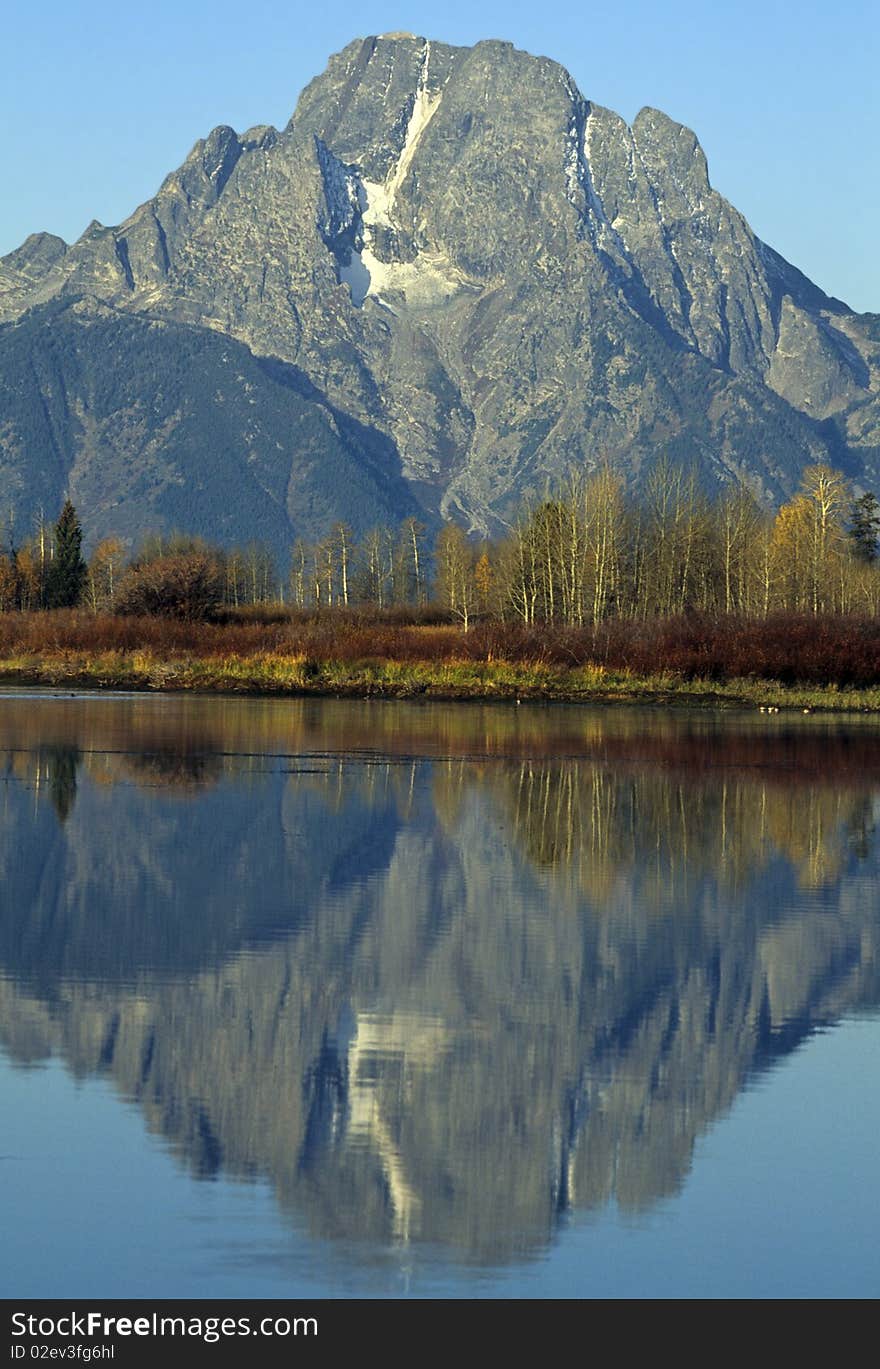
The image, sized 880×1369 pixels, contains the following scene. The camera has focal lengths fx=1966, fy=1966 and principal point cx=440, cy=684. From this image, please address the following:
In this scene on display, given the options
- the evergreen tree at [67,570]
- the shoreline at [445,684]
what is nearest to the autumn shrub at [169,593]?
the shoreline at [445,684]

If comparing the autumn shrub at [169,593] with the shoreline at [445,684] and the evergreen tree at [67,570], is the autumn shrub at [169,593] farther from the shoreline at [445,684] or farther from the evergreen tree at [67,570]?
the evergreen tree at [67,570]

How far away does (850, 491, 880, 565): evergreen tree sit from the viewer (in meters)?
164

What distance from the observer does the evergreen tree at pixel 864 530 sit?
164 m

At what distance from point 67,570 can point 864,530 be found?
223ft

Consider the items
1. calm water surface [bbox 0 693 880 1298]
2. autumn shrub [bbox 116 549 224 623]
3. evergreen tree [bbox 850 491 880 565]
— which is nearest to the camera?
calm water surface [bbox 0 693 880 1298]

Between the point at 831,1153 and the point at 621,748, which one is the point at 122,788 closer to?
the point at 621,748

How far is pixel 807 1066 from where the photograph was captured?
534 inches

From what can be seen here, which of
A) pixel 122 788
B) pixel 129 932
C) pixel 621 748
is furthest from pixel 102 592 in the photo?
pixel 129 932

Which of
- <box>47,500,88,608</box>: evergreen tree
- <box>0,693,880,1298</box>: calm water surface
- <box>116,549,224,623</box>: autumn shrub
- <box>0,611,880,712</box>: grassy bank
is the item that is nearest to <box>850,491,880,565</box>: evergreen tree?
<box>47,500,88,608</box>: evergreen tree

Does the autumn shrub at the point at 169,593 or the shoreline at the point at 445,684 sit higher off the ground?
the autumn shrub at the point at 169,593

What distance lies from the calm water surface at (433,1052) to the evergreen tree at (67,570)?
126m

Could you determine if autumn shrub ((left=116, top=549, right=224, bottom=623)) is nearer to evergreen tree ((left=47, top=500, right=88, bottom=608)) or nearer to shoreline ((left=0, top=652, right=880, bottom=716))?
shoreline ((left=0, top=652, right=880, bottom=716))

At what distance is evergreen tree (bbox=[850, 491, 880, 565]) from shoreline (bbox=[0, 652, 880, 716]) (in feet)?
316
